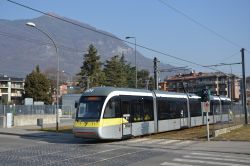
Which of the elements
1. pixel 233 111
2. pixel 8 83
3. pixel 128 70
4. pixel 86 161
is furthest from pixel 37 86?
pixel 86 161

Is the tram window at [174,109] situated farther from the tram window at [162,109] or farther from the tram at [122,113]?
the tram window at [162,109]

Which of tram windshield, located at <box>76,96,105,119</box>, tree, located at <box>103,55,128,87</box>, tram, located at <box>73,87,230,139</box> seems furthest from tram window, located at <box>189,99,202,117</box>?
tree, located at <box>103,55,128,87</box>

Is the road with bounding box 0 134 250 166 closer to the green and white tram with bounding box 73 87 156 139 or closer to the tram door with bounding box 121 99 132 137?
the green and white tram with bounding box 73 87 156 139

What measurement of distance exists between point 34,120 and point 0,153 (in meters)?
30.1

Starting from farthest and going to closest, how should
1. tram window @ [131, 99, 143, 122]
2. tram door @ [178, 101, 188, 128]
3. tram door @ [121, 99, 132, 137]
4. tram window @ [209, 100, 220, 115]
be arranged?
tram window @ [209, 100, 220, 115] < tram door @ [178, 101, 188, 128] < tram window @ [131, 99, 143, 122] < tram door @ [121, 99, 132, 137]

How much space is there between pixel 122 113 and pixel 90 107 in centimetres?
189

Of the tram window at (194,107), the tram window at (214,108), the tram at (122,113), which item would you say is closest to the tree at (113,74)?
the tram window at (214,108)

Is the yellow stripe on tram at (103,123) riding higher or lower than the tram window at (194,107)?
lower

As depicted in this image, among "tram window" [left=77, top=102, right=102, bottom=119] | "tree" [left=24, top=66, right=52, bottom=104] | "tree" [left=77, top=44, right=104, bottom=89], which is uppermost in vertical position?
"tree" [left=77, top=44, right=104, bottom=89]

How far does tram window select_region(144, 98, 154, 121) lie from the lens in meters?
28.5

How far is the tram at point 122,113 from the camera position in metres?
24.2

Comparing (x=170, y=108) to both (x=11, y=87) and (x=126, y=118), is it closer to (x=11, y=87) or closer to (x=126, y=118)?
(x=126, y=118)

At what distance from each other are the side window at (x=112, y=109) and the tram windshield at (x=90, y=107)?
38cm

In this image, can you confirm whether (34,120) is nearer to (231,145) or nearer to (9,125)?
(9,125)
